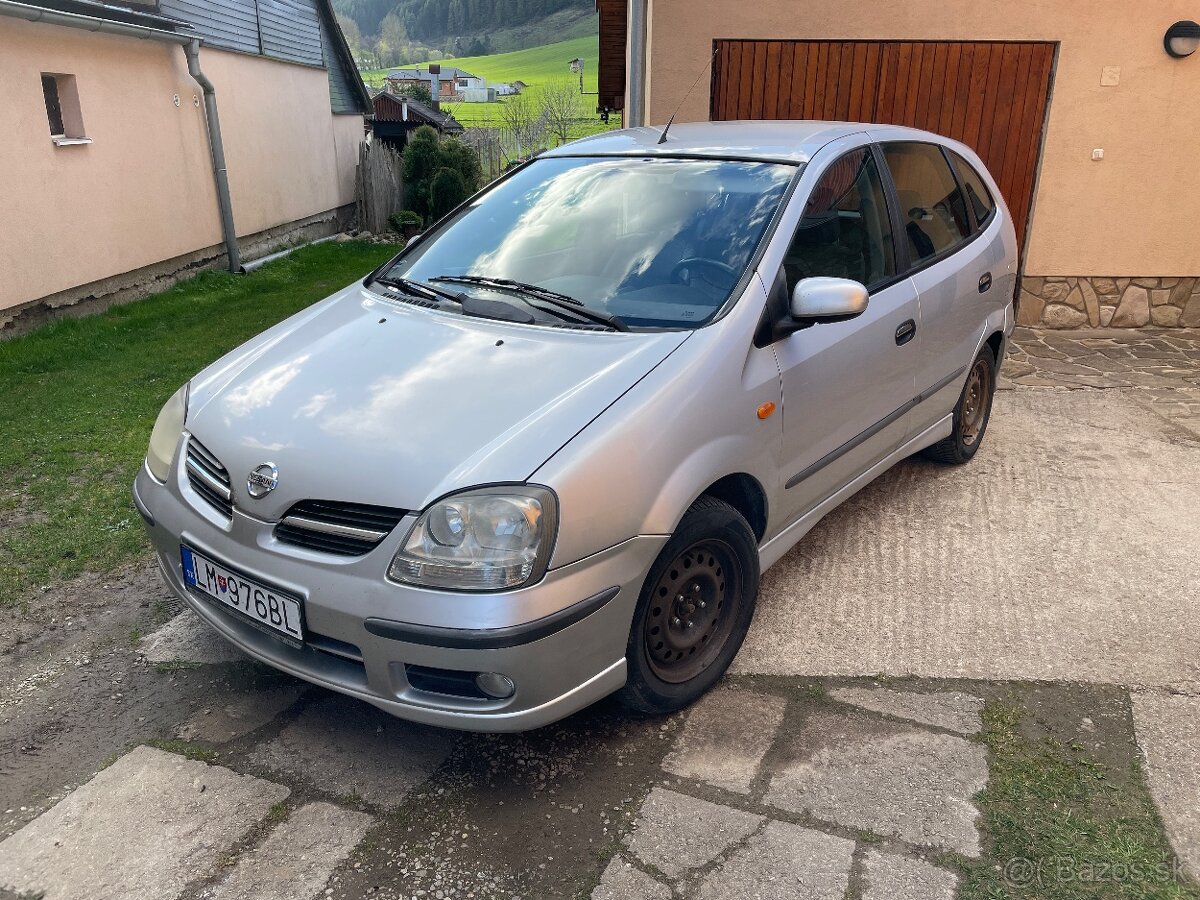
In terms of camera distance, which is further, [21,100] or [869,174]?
[21,100]

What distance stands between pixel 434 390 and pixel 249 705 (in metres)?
1.24

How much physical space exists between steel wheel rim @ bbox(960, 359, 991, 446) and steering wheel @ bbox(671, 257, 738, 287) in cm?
217

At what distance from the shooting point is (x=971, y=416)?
4.96 meters

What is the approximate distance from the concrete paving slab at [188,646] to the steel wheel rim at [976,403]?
3609 mm

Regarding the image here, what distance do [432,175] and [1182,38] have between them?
13.6 metres

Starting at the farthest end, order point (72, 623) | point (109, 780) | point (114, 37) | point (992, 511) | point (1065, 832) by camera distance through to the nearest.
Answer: point (114, 37), point (992, 511), point (72, 623), point (109, 780), point (1065, 832)

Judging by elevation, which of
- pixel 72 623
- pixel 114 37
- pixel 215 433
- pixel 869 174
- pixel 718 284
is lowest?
pixel 72 623

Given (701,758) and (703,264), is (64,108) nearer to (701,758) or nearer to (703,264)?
(703,264)

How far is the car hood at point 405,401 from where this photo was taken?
2432 millimetres

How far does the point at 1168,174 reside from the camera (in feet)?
25.4

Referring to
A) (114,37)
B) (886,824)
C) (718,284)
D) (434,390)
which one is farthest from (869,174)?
(114,37)

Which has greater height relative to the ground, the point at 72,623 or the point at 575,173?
the point at 575,173

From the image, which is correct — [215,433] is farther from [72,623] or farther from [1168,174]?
[1168,174]

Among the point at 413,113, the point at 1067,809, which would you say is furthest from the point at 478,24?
the point at 1067,809
